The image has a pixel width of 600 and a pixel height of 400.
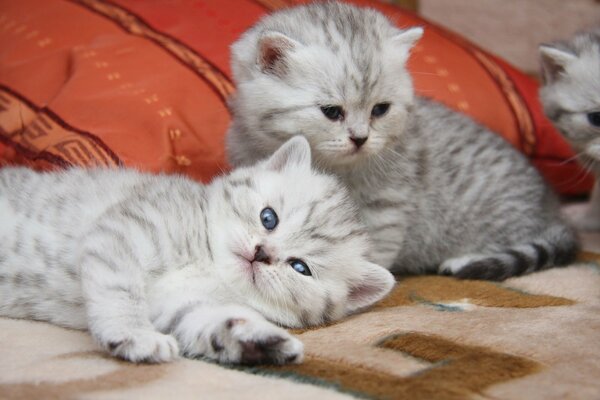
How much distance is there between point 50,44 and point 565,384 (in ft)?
5.78

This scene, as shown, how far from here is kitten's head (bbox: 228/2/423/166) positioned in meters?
1.67

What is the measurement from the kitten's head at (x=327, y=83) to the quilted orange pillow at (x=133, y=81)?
10.7 inches

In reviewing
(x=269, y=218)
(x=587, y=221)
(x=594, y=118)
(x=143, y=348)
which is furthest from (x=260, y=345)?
(x=587, y=221)

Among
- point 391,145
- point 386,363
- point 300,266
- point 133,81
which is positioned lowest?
point 386,363

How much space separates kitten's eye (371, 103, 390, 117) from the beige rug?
0.47m

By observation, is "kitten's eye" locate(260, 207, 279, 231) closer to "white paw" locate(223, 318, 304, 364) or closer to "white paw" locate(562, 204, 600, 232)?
"white paw" locate(223, 318, 304, 364)

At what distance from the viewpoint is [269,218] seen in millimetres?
1423

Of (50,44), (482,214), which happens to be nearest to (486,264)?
(482,214)

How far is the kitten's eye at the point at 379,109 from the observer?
1.74 m

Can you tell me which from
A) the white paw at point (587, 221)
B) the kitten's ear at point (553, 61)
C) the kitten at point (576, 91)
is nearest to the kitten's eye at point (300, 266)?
the kitten at point (576, 91)

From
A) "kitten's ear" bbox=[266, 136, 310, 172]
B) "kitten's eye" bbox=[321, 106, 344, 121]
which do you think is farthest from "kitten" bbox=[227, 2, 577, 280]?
"kitten's ear" bbox=[266, 136, 310, 172]

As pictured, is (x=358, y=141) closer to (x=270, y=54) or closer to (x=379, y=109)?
(x=379, y=109)

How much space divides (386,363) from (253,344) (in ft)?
0.74

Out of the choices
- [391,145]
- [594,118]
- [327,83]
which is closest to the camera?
[327,83]
